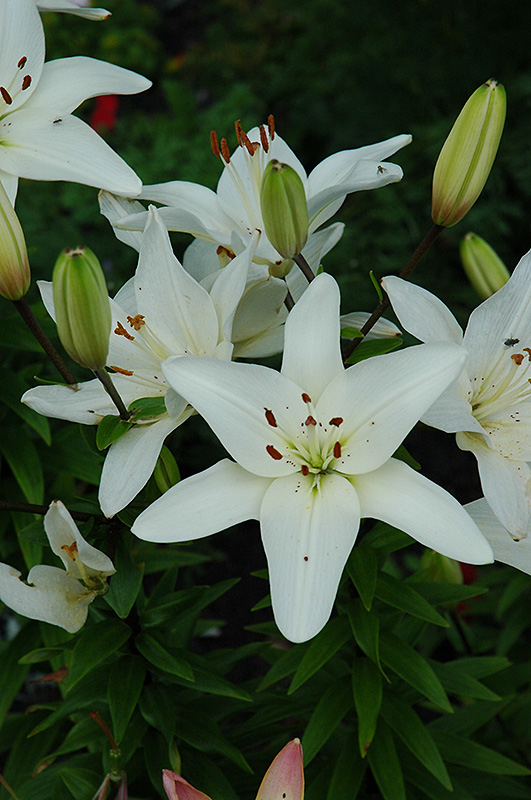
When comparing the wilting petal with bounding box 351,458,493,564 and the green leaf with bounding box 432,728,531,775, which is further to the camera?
the green leaf with bounding box 432,728,531,775

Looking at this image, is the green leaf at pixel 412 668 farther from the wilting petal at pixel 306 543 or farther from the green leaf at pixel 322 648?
the wilting petal at pixel 306 543

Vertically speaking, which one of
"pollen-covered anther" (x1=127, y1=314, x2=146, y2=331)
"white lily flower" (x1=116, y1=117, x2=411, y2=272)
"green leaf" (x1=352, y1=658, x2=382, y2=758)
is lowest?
"green leaf" (x1=352, y1=658, x2=382, y2=758)

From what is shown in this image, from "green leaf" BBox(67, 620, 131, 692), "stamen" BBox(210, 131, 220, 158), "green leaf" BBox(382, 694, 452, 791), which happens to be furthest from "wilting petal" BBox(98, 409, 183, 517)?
"green leaf" BBox(382, 694, 452, 791)

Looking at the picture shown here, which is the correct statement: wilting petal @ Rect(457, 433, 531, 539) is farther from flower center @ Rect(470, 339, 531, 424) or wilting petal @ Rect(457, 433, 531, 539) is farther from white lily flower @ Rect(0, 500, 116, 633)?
white lily flower @ Rect(0, 500, 116, 633)

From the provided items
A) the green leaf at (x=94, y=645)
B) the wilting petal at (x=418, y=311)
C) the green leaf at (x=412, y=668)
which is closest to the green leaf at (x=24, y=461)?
the green leaf at (x=94, y=645)

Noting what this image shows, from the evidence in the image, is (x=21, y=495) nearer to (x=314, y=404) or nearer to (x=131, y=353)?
(x=131, y=353)

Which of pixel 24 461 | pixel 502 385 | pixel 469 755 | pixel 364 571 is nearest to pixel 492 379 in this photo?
pixel 502 385
